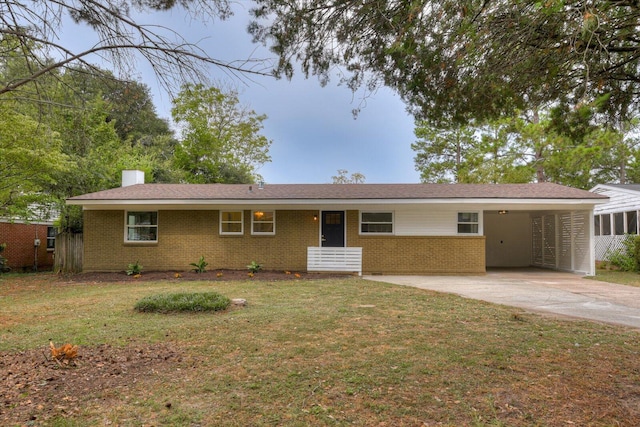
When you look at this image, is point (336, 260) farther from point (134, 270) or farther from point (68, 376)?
point (68, 376)

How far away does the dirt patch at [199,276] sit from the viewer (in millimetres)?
11748

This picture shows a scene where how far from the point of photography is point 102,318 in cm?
630

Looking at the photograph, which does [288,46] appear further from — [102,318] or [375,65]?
[102,318]

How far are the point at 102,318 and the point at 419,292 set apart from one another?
6.37 meters

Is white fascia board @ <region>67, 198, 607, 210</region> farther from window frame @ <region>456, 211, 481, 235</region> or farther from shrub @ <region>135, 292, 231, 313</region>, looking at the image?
shrub @ <region>135, 292, 231, 313</region>

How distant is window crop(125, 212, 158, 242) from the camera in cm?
1377

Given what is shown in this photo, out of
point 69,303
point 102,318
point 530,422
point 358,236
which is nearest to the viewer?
point 530,422

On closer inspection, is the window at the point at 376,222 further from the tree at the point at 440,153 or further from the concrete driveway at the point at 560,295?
the tree at the point at 440,153

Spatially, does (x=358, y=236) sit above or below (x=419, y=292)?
above

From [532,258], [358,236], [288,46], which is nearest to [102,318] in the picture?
[288,46]

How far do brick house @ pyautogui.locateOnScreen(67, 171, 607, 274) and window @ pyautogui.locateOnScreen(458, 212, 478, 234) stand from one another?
3 centimetres

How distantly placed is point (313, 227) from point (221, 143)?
50.8 ft

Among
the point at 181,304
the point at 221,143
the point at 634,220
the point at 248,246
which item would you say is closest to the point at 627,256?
the point at 634,220

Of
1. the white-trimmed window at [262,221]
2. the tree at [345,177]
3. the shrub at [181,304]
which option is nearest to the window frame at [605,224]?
the white-trimmed window at [262,221]
